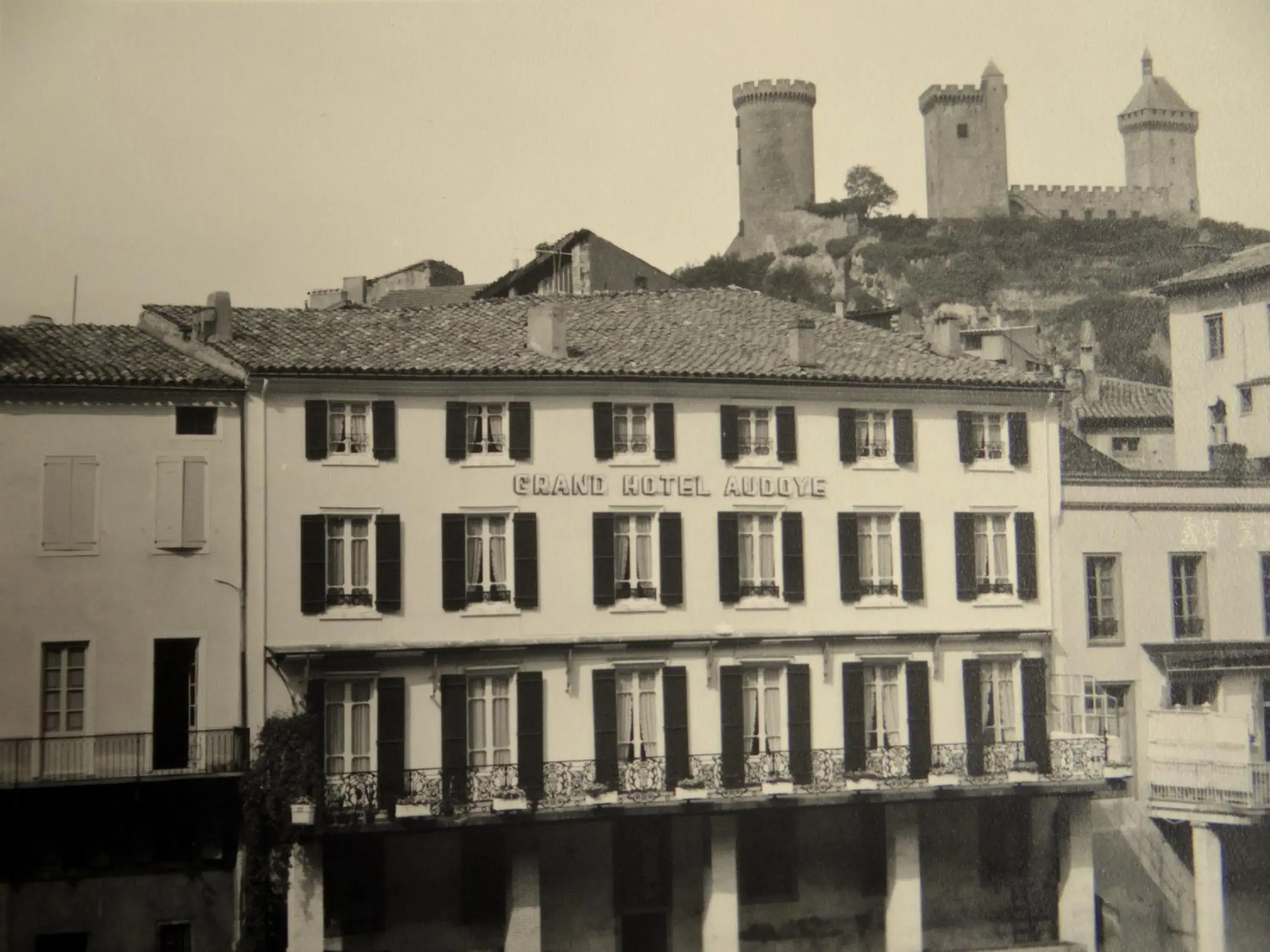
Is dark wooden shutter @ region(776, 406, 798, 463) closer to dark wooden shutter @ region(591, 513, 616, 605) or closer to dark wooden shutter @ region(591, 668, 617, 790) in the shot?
dark wooden shutter @ region(591, 513, 616, 605)

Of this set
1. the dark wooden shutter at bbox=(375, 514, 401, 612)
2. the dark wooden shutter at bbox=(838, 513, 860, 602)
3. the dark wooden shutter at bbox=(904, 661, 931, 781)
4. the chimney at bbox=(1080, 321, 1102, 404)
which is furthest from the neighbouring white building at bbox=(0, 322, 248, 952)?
the chimney at bbox=(1080, 321, 1102, 404)

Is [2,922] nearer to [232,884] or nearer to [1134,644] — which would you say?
[232,884]

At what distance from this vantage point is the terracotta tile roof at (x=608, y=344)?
65.4 feet

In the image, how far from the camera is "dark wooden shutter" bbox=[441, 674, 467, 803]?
19.5 m

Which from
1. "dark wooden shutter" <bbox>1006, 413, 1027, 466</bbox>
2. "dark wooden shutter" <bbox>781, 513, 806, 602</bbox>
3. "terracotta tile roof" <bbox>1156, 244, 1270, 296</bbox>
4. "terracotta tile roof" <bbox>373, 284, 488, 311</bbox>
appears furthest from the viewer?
"terracotta tile roof" <bbox>1156, 244, 1270, 296</bbox>

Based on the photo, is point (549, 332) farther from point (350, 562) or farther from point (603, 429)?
point (350, 562)

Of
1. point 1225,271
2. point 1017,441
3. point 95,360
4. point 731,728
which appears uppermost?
point 1225,271

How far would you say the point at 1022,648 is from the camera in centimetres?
2212

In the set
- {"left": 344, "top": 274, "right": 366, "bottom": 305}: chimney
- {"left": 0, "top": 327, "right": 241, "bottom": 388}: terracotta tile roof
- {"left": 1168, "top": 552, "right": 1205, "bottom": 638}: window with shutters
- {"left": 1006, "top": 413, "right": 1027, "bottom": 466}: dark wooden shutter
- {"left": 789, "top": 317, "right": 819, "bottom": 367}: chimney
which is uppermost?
{"left": 344, "top": 274, "right": 366, "bottom": 305}: chimney

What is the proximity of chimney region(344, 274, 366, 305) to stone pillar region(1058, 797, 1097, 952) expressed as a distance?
10.6 meters

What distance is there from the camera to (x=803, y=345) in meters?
21.8

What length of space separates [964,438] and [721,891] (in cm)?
636

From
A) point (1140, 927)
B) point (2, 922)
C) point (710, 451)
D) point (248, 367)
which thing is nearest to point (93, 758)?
point (2, 922)

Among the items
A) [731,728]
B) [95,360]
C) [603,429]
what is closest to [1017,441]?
[731,728]
